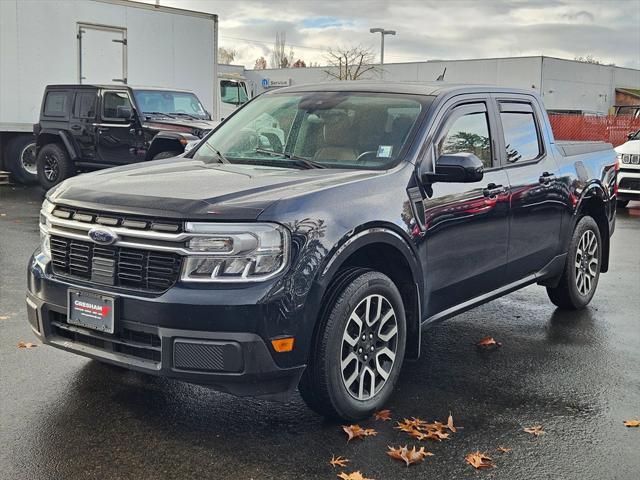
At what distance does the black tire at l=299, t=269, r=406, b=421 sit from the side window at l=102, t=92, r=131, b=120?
11.3 m

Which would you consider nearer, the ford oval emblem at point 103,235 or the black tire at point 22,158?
the ford oval emblem at point 103,235

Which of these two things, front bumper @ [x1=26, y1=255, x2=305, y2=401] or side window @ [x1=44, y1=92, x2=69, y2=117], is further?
side window @ [x1=44, y1=92, x2=69, y2=117]

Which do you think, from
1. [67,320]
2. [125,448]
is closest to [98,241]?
[67,320]

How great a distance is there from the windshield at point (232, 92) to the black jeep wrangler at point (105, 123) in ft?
30.1

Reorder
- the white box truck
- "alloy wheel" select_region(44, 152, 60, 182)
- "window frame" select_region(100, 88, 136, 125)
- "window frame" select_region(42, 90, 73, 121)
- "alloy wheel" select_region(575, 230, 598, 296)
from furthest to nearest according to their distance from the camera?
the white box truck → "alloy wheel" select_region(44, 152, 60, 182) → "window frame" select_region(42, 90, 73, 121) → "window frame" select_region(100, 88, 136, 125) → "alloy wheel" select_region(575, 230, 598, 296)

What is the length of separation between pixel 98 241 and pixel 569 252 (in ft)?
13.4

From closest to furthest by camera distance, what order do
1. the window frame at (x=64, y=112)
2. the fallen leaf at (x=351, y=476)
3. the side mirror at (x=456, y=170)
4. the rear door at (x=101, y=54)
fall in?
the fallen leaf at (x=351, y=476) → the side mirror at (x=456, y=170) → the window frame at (x=64, y=112) → the rear door at (x=101, y=54)

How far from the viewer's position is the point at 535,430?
13.9 feet

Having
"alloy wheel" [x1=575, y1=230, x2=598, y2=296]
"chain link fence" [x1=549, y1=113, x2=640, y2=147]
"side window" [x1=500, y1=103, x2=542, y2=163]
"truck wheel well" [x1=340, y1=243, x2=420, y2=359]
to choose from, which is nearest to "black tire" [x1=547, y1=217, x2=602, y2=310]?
"alloy wheel" [x1=575, y1=230, x2=598, y2=296]

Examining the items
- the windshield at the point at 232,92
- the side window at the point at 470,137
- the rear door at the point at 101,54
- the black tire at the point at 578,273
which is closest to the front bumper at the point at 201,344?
the side window at the point at 470,137

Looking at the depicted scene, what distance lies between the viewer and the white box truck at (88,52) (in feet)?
53.1

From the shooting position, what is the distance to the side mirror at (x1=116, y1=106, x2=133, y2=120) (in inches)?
572

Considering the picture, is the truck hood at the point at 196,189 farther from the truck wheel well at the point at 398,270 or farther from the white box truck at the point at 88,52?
the white box truck at the point at 88,52

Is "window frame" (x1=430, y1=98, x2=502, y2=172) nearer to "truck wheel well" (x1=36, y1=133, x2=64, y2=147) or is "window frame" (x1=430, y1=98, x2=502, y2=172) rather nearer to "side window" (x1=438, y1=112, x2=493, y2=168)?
"side window" (x1=438, y1=112, x2=493, y2=168)
